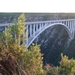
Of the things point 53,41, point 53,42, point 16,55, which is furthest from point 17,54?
point 53,41

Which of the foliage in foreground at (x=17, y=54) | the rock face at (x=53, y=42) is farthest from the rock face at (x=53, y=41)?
the foliage in foreground at (x=17, y=54)

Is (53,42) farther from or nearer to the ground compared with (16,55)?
nearer to the ground

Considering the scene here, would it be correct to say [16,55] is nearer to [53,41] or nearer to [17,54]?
[17,54]

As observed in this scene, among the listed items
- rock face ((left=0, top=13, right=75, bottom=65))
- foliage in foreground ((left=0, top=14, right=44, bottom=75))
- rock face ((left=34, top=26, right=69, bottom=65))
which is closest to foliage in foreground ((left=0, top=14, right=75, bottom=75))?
foliage in foreground ((left=0, top=14, right=44, bottom=75))

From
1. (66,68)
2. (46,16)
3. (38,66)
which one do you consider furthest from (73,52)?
(38,66)

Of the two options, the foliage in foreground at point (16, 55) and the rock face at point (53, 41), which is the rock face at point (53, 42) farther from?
the foliage in foreground at point (16, 55)

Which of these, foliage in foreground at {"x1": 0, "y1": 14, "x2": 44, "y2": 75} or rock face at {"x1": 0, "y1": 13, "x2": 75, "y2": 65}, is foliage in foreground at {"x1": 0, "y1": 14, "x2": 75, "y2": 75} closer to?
foliage in foreground at {"x1": 0, "y1": 14, "x2": 44, "y2": 75}

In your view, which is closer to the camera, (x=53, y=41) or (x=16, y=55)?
(x=16, y=55)

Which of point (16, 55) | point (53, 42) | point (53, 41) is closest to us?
point (16, 55)

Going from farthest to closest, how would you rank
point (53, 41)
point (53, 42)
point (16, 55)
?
point (53, 41) → point (53, 42) → point (16, 55)
